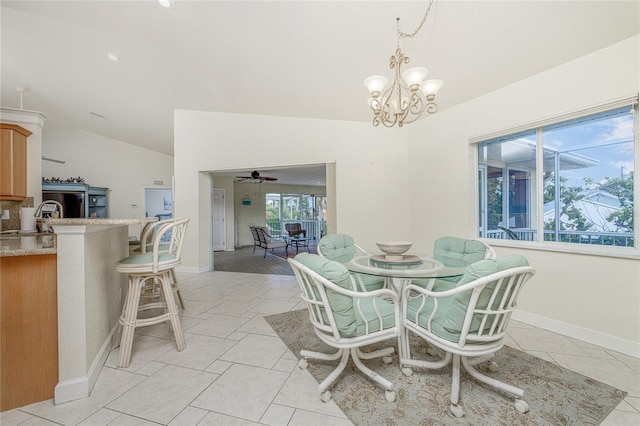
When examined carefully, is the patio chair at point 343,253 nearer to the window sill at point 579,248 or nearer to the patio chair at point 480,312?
the patio chair at point 480,312

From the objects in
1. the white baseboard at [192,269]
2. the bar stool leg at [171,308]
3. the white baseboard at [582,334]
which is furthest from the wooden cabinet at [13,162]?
the white baseboard at [582,334]

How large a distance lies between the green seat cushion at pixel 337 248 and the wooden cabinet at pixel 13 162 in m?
3.89

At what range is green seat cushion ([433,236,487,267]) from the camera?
2.27 metres

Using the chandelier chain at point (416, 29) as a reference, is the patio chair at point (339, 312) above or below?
below

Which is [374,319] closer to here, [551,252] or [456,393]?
[456,393]

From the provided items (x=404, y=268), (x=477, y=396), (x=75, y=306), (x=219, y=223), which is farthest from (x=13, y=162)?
(x=477, y=396)

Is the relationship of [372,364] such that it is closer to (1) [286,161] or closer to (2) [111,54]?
(1) [286,161]

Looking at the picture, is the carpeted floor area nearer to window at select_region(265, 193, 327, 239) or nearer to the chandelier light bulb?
window at select_region(265, 193, 327, 239)

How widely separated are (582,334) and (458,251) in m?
1.35

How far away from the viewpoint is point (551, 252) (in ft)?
8.57

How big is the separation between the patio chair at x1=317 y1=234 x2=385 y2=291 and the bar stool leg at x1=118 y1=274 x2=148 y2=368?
5.06 ft

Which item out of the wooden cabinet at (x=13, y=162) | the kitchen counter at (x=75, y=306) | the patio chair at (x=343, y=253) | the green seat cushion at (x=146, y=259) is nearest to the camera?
the kitchen counter at (x=75, y=306)

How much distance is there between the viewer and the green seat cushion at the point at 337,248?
8.38 ft

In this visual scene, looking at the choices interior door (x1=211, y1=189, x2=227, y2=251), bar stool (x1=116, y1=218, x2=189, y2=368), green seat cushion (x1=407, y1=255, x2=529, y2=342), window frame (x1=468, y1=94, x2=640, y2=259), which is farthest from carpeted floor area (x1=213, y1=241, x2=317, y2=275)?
green seat cushion (x1=407, y1=255, x2=529, y2=342)
